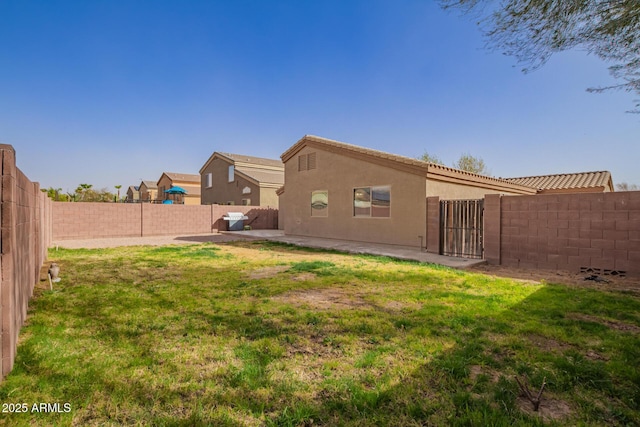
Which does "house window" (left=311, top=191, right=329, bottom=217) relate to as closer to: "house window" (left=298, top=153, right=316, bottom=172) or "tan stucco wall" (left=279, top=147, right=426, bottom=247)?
"tan stucco wall" (left=279, top=147, right=426, bottom=247)

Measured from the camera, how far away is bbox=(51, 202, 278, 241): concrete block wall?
48.8 feet

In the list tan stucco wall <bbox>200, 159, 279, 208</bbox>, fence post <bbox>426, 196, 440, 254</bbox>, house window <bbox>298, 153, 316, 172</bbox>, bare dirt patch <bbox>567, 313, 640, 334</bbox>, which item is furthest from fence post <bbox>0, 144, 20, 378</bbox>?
Answer: tan stucco wall <bbox>200, 159, 279, 208</bbox>

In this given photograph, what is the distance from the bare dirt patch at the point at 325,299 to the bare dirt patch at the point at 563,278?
4.01 meters

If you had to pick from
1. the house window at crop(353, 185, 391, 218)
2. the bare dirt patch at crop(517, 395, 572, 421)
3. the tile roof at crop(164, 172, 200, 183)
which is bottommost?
the bare dirt patch at crop(517, 395, 572, 421)

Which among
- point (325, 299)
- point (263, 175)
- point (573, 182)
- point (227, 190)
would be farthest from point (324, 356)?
point (227, 190)

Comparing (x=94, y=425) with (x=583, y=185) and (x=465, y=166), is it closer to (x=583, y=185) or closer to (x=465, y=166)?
(x=583, y=185)

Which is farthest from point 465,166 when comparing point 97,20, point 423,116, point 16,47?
point 16,47

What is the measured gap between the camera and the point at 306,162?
15.3 m

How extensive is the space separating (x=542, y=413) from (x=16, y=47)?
17173mm

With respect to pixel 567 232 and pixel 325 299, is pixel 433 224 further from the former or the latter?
pixel 325 299

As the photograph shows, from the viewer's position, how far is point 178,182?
121 ft

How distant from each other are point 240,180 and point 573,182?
→ 22886 mm

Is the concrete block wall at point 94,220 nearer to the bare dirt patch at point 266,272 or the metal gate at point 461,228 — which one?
the bare dirt patch at point 266,272

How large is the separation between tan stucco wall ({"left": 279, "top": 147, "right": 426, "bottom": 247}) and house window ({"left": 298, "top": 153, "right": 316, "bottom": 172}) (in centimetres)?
21
